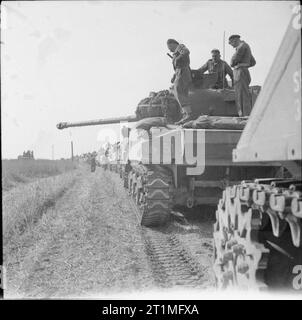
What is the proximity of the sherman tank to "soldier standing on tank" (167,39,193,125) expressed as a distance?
3887mm

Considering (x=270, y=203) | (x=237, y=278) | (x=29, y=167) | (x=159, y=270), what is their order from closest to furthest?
(x=270, y=203)
(x=237, y=278)
(x=159, y=270)
(x=29, y=167)

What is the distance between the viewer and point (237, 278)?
316 cm

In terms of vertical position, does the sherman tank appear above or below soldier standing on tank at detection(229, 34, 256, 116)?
below

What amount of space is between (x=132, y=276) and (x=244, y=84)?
13.3 ft

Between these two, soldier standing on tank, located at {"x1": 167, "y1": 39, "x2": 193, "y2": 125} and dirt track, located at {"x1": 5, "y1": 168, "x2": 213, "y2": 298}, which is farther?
soldier standing on tank, located at {"x1": 167, "y1": 39, "x2": 193, "y2": 125}

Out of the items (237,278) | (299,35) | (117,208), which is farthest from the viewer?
(117,208)

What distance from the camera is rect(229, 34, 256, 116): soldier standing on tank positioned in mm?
6930

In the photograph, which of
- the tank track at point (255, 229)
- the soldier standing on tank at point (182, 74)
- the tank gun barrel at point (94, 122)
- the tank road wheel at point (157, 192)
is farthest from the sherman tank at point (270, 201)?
the tank gun barrel at point (94, 122)

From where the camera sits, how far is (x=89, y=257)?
Answer: 579 centimetres

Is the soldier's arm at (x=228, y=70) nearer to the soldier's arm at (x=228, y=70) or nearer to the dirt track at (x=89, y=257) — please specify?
the soldier's arm at (x=228, y=70)

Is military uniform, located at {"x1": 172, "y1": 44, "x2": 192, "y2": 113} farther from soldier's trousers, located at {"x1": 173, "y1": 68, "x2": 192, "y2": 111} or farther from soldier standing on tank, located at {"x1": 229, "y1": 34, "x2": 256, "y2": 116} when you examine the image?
soldier standing on tank, located at {"x1": 229, "y1": 34, "x2": 256, "y2": 116}

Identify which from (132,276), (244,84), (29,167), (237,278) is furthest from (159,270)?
(29,167)

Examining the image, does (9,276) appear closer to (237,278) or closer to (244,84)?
(237,278)

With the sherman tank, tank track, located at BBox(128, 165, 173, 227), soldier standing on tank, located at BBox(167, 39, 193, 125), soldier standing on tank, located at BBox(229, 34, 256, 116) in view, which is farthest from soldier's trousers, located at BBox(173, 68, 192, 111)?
the sherman tank
